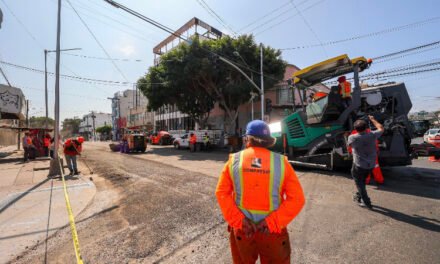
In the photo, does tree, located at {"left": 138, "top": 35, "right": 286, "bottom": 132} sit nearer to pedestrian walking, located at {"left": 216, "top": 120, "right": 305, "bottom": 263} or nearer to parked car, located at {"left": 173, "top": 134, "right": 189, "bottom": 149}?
parked car, located at {"left": 173, "top": 134, "right": 189, "bottom": 149}

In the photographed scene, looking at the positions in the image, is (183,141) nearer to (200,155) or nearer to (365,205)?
(200,155)

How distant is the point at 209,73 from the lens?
21.0 metres

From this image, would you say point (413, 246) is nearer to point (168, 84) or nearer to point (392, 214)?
point (392, 214)

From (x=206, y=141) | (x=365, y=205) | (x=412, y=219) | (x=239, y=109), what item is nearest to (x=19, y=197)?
(x=365, y=205)

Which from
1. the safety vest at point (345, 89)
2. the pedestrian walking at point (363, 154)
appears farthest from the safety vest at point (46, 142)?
the pedestrian walking at point (363, 154)

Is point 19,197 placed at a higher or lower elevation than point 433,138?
lower

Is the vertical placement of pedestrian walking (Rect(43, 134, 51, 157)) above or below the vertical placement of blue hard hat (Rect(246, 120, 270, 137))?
below

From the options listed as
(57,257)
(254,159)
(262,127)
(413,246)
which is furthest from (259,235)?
(57,257)

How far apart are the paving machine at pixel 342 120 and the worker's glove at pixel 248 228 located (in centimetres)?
615

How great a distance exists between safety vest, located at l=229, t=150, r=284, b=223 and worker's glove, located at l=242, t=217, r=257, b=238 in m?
0.05

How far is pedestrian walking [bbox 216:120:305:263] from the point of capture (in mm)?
1866

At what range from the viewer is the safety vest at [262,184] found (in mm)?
1899

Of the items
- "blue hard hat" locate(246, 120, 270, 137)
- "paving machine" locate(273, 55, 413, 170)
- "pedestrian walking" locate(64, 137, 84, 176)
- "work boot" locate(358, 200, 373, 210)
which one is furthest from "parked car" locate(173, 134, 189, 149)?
"blue hard hat" locate(246, 120, 270, 137)

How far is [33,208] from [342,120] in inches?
327
